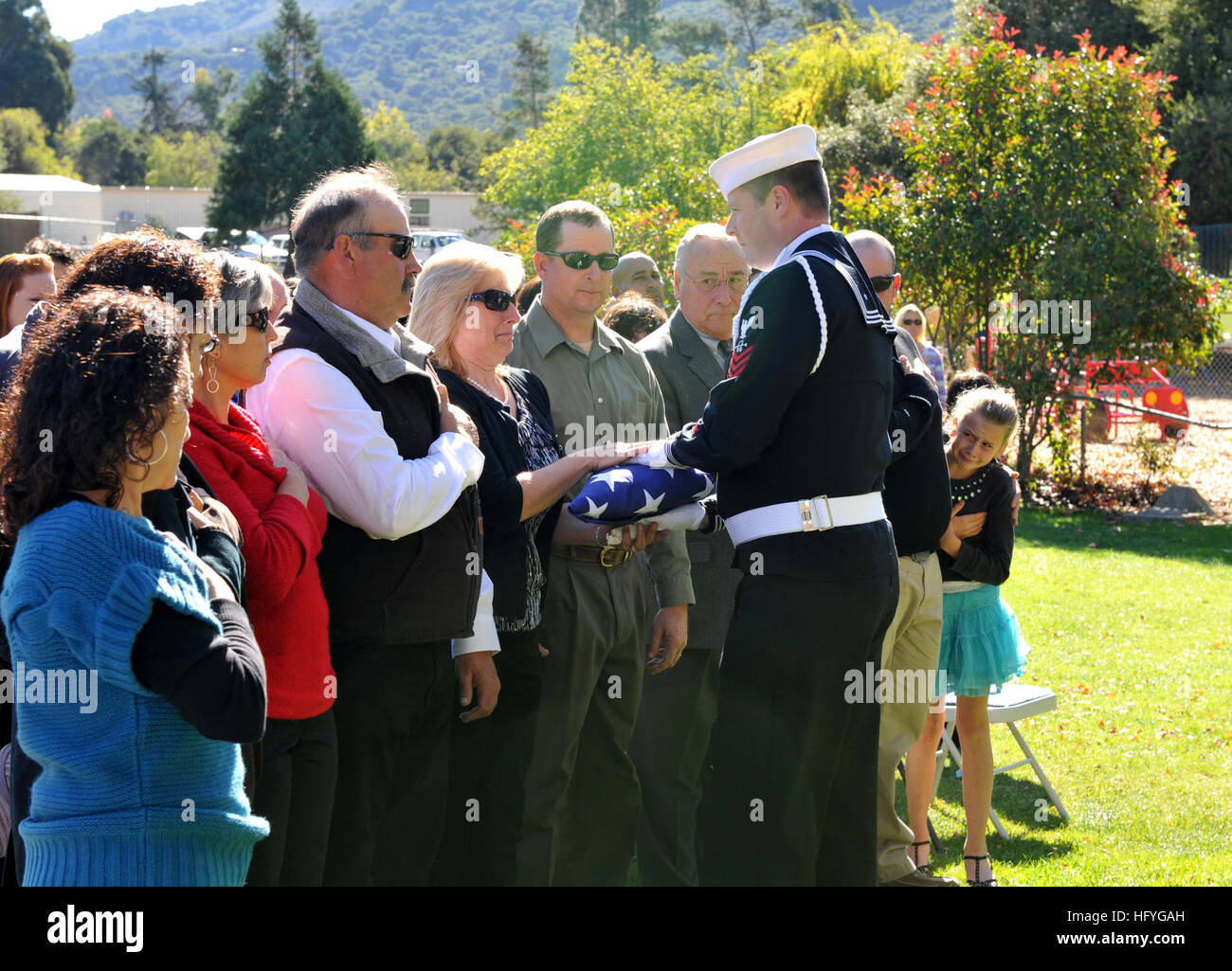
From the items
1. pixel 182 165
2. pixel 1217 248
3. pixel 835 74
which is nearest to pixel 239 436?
pixel 1217 248

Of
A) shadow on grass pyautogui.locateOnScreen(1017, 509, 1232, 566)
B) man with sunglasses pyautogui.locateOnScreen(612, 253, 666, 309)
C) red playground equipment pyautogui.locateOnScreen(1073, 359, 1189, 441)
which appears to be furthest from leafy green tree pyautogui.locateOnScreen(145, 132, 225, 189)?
man with sunglasses pyautogui.locateOnScreen(612, 253, 666, 309)

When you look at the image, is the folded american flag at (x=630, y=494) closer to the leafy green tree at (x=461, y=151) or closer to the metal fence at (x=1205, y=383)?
the metal fence at (x=1205, y=383)

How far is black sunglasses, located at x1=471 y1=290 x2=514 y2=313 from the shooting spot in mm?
3729

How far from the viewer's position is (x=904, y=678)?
4836 mm

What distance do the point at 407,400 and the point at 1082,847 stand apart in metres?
3.73

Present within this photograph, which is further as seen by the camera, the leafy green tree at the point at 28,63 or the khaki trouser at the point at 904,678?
the leafy green tree at the point at 28,63

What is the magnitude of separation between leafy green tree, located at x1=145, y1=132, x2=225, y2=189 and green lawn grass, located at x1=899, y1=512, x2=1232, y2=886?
72918mm

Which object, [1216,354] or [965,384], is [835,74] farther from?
[965,384]

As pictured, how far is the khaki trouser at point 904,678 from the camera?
473 cm

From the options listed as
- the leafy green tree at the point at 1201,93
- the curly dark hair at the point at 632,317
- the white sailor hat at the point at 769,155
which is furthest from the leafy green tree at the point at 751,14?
the white sailor hat at the point at 769,155

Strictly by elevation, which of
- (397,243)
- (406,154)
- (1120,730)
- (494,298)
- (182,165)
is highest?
(406,154)

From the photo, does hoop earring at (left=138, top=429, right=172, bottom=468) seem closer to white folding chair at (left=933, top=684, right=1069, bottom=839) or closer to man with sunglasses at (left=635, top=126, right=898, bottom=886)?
man with sunglasses at (left=635, top=126, right=898, bottom=886)

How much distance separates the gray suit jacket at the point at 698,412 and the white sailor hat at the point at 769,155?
4.44 ft

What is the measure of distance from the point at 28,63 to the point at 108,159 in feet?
44.3
